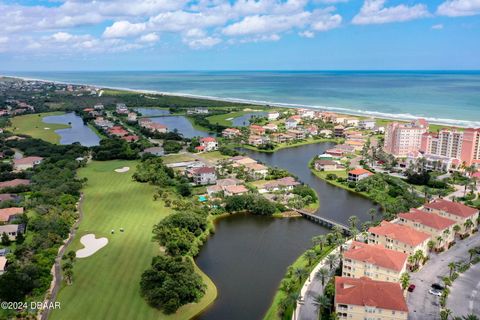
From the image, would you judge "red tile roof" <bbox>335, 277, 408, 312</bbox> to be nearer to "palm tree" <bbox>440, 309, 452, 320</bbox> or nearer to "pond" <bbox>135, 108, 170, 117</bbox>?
"palm tree" <bbox>440, 309, 452, 320</bbox>

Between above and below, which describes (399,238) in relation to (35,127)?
above

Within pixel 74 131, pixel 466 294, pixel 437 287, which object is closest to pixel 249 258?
pixel 437 287

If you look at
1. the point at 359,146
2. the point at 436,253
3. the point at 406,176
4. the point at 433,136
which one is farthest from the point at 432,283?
the point at 359,146

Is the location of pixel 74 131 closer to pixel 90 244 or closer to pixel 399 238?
pixel 90 244

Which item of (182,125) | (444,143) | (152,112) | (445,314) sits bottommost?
(445,314)

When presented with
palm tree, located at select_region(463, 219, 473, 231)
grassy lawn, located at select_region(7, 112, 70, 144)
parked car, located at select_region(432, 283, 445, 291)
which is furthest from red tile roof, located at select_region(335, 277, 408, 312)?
grassy lawn, located at select_region(7, 112, 70, 144)

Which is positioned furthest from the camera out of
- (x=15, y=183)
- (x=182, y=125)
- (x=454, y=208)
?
(x=182, y=125)

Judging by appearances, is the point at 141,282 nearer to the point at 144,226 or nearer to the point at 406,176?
the point at 144,226

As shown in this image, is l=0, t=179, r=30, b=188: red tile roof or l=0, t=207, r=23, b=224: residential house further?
l=0, t=179, r=30, b=188: red tile roof
